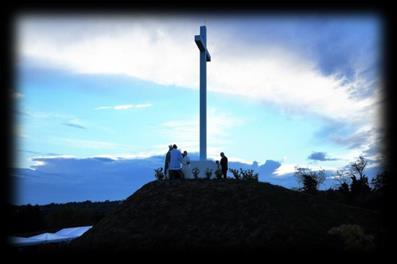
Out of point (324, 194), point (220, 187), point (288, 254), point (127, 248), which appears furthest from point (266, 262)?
point (324, 194)

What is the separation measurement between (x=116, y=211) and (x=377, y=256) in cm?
1066

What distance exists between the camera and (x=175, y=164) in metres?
19.3

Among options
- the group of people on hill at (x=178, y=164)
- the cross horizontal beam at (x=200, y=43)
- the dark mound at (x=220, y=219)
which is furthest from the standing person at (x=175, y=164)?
the cross horizontal beam at (x=200, y=43)

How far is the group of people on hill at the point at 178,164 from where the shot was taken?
18969 millimetres

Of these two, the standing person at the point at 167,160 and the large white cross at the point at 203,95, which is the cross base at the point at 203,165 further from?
the standing person at the point at 167,160

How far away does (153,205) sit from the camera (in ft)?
58.6

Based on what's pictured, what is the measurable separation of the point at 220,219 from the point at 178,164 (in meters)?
4.17

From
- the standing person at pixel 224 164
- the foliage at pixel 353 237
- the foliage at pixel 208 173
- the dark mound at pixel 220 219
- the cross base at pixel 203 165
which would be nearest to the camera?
the foliage at pixel 353 237

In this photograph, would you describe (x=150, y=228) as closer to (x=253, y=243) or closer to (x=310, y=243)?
(x=253, y=243)

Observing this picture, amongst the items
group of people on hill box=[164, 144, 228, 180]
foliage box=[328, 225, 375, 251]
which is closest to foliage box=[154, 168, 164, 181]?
group of people on hill box=[164, 144, 228, 180]

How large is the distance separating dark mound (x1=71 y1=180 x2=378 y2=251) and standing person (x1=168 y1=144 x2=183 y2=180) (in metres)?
0.56

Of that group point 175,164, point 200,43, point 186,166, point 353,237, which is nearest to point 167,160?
point 175,164

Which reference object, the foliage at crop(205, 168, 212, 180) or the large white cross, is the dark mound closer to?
the foliage at crop(205, 168, 212, 180)

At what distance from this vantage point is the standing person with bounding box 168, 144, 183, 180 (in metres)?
18.9
